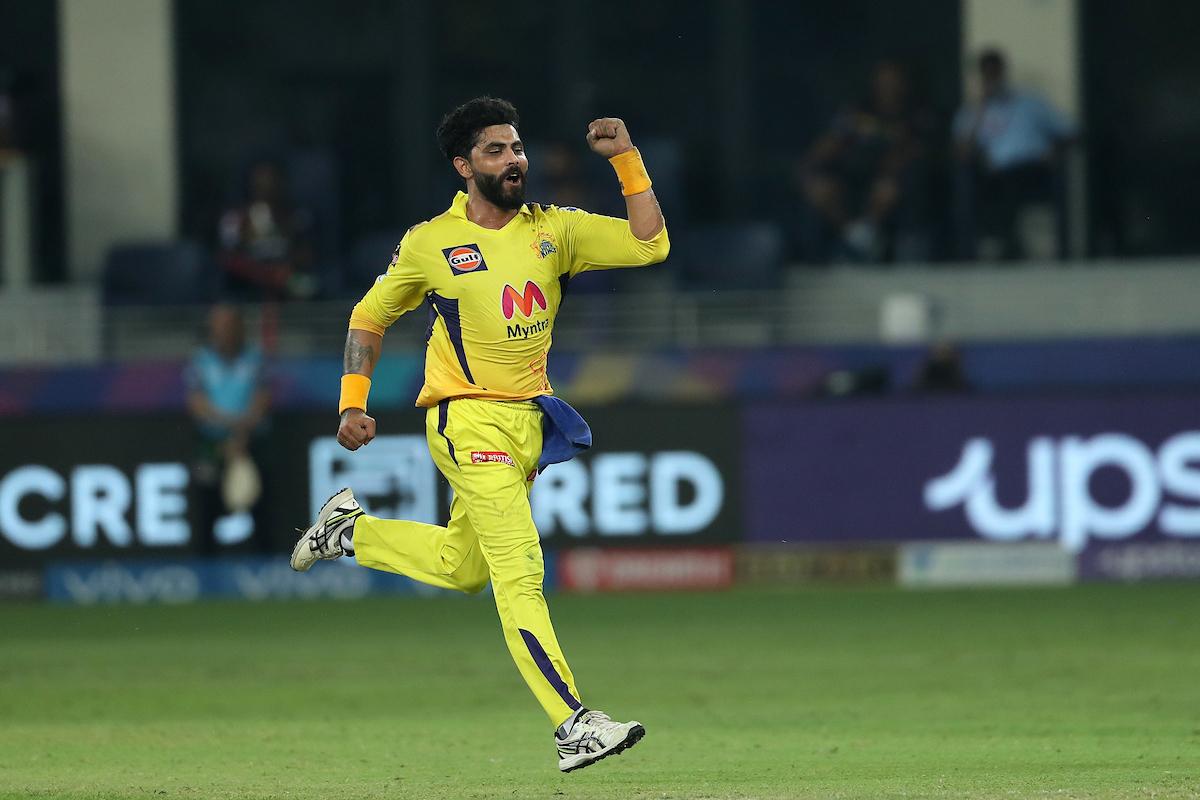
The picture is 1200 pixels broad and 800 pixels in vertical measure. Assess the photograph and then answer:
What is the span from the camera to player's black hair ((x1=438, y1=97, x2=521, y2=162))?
21.7ft

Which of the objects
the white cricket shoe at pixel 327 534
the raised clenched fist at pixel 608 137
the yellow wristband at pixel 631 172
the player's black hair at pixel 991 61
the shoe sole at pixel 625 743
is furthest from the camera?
the player's black hair at pixel 991 61

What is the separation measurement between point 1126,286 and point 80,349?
24.2 ft

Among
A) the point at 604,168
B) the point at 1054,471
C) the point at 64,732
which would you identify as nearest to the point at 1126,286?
the point at 1054,471

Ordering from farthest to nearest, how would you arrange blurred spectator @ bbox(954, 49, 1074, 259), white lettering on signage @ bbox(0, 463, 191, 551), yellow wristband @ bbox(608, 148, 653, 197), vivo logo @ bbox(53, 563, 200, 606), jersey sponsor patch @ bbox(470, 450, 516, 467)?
blurred spectator @ bbox(954, 49, 1074, 259) < vivo logo @ bbox(53, 563, 200, 606) < white lettering on signage @ bbox(0, 463, 191, 551) < jersey sponsor patch @ bbox(470, 450, 516, 467) < yellow wristband @ bbox(608, 148, 653, 197)

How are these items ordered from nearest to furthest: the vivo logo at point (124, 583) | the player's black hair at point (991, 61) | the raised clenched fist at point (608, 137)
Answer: the raised clenched fist at point (608, 137) → the vivo logo at point (124, 583) → the player's black hair at point (991, 61)

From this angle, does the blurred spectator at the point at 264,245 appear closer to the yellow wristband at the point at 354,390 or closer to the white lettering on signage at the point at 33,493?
the white lettering on signage at the point at 33,493

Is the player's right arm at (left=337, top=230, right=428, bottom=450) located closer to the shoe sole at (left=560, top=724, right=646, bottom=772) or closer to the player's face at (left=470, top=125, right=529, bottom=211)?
the player's face at (left=470, top=125, right=529, bottom=211)

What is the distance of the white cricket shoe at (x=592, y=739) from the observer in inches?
245

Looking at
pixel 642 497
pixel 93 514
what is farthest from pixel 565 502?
pixel 93 514

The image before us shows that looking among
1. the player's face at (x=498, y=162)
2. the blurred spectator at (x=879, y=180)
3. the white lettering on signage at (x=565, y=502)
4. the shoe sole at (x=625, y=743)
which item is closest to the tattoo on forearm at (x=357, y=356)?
the player's face at (x=498, y=162)

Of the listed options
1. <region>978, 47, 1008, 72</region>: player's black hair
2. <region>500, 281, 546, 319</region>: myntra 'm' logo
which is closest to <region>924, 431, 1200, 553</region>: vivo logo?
<region>978, 47, 1008, 72</region>: player's black hair

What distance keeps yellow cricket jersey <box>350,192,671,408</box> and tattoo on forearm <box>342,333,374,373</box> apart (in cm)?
6

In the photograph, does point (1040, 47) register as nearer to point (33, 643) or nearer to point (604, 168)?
point (604, 168)

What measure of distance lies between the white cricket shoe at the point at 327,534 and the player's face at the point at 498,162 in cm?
126
